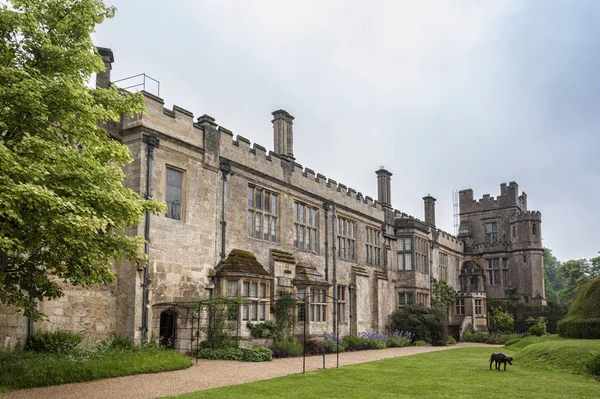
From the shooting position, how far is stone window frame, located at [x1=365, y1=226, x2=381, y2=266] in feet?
105

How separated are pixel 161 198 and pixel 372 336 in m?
14.9

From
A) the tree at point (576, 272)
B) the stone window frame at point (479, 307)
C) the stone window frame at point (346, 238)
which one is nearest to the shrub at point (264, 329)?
the stone window frame at point (346, 238)

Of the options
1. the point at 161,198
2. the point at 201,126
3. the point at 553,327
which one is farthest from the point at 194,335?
the point at 553,327

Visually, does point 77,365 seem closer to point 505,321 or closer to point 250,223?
point 250,223

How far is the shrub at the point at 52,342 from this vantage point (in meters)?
14.5

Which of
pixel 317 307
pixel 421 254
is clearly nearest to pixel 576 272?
pixel 421 254

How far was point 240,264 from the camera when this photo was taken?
20.3 metres

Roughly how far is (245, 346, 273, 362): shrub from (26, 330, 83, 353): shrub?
17.7ft

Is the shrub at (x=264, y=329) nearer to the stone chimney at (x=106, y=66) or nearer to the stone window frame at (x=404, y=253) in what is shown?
the stone chimney at (x=106, y=66)

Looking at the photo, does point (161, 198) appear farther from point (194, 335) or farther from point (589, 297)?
point (589, 297)

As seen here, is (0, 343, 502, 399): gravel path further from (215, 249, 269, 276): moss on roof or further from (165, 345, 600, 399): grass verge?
(215, 249, 269, 276): moss on roof

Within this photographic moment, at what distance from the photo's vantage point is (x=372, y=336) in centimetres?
2836

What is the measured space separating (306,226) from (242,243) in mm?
5542

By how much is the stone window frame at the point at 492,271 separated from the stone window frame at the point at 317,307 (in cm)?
2567
